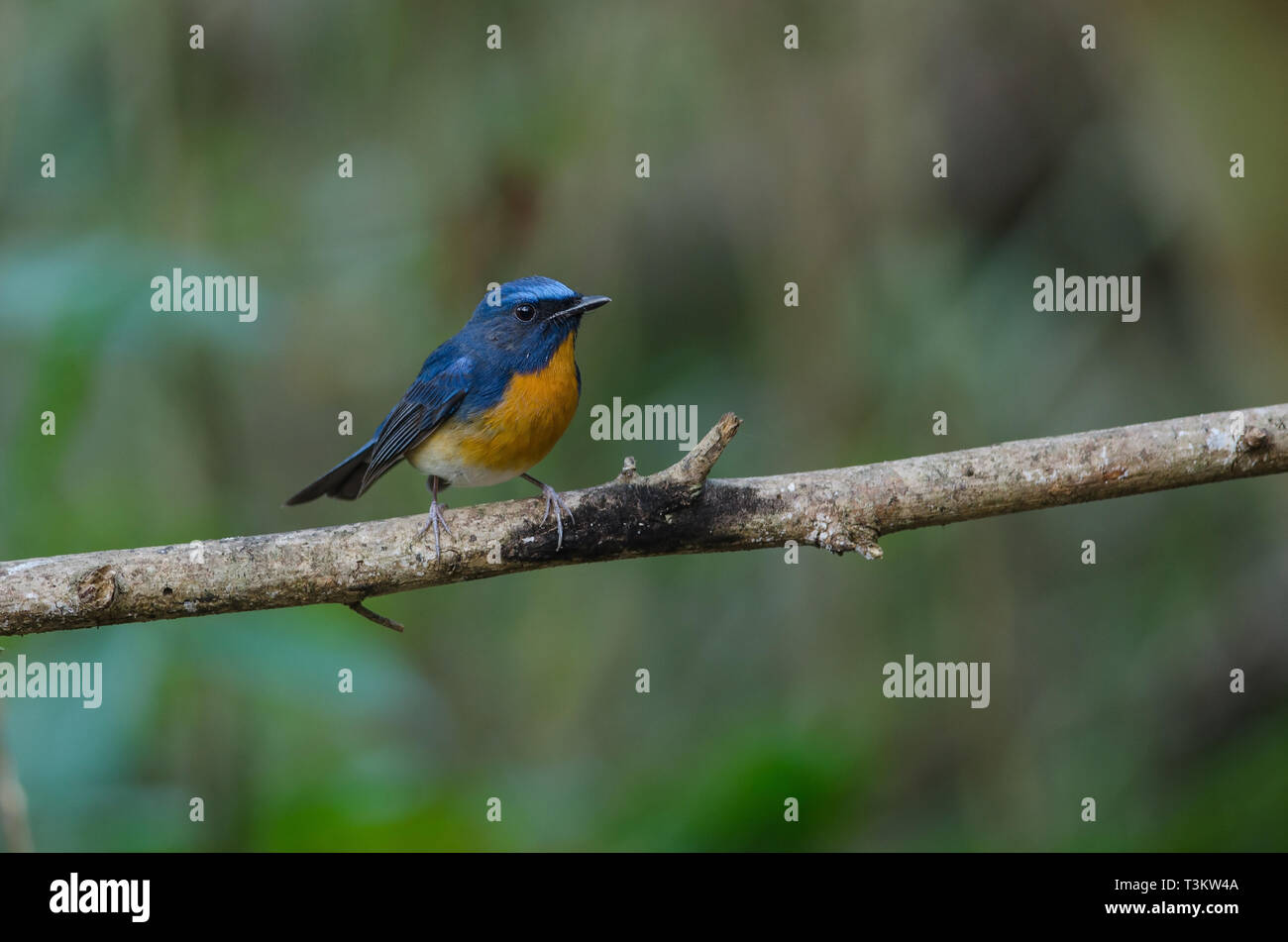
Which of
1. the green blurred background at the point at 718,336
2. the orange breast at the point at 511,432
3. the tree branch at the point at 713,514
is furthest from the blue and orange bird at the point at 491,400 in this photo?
the tree branch at the point at 713,514

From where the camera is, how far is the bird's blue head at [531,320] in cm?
445

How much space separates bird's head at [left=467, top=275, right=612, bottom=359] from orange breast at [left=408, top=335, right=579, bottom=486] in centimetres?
7

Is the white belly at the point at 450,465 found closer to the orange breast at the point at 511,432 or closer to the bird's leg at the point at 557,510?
the orange breast at the point at 511,432

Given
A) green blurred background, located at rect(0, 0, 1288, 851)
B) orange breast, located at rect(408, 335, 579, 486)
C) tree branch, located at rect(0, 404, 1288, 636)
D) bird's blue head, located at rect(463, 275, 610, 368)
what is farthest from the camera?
green blurred background, located at rect(0, 0, 1288, 851)

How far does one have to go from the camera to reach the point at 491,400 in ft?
14.3

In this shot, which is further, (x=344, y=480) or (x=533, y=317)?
(x=344, y=480)

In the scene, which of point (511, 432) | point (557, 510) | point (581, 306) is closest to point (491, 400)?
point (511, 432)

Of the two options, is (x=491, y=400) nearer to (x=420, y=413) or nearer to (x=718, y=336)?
(x=420, y=413)

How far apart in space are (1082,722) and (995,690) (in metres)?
0.42

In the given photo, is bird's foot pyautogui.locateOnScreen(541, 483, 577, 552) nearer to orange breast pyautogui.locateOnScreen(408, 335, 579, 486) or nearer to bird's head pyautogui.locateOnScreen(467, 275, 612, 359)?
orange breast pyautogui.locateOnScreen(408, 335, 579, 486)

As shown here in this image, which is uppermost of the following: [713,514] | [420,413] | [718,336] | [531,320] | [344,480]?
[718,336]

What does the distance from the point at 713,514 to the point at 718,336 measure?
145 inches

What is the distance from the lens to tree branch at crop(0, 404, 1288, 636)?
10.9ft

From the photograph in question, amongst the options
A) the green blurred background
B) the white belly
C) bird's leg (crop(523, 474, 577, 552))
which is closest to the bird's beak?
the white belly
